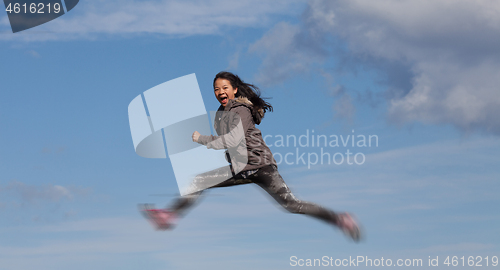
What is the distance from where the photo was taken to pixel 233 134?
24.6ft

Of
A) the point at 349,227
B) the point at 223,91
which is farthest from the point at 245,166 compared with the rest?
the point at 349,227

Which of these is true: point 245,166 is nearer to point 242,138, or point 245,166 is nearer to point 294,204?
point 242,138

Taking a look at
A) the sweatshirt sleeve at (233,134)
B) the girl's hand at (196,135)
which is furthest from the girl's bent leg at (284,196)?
the girl's hand at (196,135)

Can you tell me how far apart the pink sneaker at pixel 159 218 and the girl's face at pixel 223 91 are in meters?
1.93

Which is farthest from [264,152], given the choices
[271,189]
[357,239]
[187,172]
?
[357,239]

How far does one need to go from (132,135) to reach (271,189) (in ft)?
7.50

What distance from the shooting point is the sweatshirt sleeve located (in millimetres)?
7398

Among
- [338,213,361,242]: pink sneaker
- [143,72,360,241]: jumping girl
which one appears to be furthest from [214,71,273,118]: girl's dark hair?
[338,213,361,242]: pink sneaker

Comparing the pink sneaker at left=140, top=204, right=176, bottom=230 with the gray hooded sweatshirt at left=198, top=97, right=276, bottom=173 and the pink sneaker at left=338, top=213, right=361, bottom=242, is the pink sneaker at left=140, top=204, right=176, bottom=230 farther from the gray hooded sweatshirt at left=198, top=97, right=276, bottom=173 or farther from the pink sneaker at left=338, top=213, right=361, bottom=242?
the pink sneaker at left=338, top=213, right=361, bottom=242

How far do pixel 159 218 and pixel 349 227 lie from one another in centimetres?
286

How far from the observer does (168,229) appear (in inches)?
308

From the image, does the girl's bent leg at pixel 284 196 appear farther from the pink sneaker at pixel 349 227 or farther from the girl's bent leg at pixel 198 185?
the girl's bent leg at pixel 198 185

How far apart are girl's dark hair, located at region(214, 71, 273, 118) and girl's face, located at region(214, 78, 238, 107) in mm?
85

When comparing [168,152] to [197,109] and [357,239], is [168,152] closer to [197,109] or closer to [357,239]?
[197,109]
